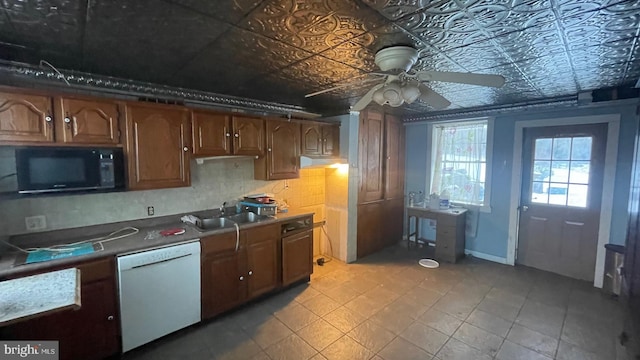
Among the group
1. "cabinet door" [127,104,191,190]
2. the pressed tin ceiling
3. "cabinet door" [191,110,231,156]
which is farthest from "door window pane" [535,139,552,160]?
"cabinet door" [127,104,191,190]

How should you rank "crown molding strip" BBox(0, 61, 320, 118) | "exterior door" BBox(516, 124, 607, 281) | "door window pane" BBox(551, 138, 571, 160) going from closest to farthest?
"crown molding strip" BBox(0, 61, 320, 118) < "exterior door" BBox(516, 124, 607, 281) < "door window pane" BBox(551, 138, 571, 160)

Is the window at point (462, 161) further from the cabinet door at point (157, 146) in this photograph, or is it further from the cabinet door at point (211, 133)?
the cabinet door at point (157, 146)

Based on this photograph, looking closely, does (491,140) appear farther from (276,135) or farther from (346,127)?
(276,135)

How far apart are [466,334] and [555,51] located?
235 cm

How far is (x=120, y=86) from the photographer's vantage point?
8.25ft

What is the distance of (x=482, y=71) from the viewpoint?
2330 mm

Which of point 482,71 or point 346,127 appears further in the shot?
point 346,127

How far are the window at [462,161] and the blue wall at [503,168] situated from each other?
0.13 meters

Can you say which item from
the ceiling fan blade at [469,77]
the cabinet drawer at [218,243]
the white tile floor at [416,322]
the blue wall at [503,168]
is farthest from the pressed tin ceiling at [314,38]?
the white tile floor at [416,322]

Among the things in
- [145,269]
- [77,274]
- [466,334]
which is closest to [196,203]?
[145,269]

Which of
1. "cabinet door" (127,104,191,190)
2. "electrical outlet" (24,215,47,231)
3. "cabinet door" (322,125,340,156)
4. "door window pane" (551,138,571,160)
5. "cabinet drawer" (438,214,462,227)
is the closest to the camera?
"electrical outlet" (24,215,47,231)

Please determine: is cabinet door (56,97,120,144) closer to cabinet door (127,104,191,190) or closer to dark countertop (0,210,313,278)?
cabinet door (127,104,191,190)

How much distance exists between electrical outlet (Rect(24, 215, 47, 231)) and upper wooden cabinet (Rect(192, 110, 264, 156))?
1.27m
